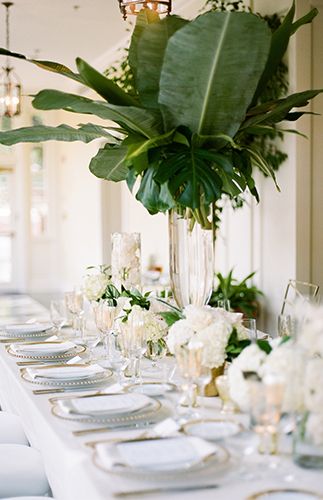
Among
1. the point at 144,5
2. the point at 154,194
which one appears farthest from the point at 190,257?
the point at 144,5

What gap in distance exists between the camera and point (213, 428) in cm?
195

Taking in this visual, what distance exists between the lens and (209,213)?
3020 mm

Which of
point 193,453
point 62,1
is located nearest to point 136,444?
point 193,453

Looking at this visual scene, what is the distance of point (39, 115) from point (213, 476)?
10.4m

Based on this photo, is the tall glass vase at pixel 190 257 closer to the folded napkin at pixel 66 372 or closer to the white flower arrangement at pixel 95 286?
the white flower arrangement at pixel 95 286

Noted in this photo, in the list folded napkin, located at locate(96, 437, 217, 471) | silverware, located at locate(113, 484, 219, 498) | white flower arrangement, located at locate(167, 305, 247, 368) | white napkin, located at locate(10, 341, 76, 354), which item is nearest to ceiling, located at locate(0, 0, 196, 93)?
white napkin, located at locate(10, 341, 76, 354)

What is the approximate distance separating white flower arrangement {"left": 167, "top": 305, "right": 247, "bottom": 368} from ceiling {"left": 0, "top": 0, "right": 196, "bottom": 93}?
4582mm

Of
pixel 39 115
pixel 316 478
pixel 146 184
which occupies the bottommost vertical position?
pixel 316 478

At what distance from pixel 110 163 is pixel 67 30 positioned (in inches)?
189

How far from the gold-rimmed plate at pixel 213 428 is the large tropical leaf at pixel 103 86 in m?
1.22

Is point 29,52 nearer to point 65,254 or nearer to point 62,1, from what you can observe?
point 62,1

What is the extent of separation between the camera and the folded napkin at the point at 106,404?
2086 millimetres

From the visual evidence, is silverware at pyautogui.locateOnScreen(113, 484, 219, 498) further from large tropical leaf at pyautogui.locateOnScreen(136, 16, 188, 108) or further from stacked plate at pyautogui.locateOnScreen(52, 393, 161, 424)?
large tropical leaf at pyautogui.locateOnScreen(136, 16, 188, 108)

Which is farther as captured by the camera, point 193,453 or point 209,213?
point 209,213
